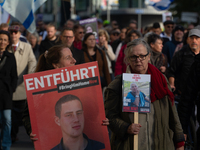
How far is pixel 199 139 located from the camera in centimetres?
428

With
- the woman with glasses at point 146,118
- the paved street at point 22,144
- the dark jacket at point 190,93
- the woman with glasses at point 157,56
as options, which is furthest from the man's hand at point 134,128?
the paved street at point 22,144

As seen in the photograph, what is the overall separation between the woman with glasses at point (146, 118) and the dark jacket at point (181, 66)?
11.1 ft

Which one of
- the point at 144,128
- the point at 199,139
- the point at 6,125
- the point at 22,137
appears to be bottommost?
the point at 22,137

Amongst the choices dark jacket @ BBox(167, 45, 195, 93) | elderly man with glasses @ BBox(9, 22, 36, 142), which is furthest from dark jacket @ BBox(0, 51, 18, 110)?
dark jacket @ BBox(167, 45, 195, 93)

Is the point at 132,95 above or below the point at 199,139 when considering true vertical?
above

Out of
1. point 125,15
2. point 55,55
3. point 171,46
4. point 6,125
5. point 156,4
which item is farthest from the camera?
point 125,15

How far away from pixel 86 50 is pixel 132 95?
5.09 m

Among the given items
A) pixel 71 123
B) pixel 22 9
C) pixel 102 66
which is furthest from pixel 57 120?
pixel 102 66

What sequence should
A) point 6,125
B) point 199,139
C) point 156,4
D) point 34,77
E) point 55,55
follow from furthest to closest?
point 156,4
point 6,125
point 199,139
point 55,55
point 34,77

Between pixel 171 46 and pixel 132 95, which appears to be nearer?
pixel 132 95

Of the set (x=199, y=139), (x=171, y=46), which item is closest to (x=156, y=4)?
(x=171, y=46)

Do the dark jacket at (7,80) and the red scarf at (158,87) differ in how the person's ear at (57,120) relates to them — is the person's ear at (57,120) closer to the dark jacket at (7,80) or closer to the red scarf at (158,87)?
the red scarf at (158,87)

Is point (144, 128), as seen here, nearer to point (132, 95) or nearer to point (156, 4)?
point (132, 95)

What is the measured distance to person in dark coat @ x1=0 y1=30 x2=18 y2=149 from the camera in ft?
22.5
